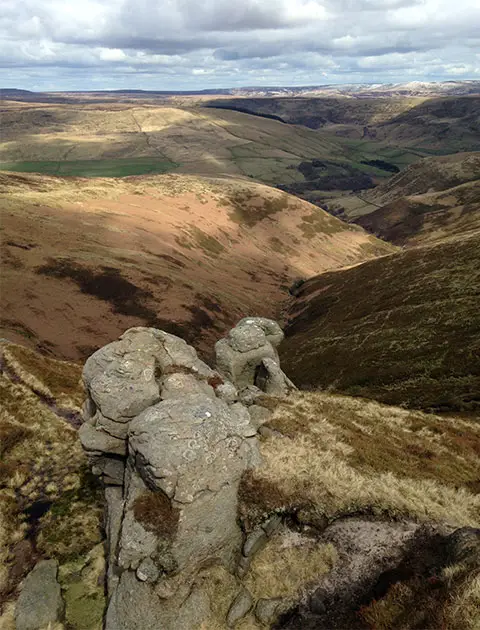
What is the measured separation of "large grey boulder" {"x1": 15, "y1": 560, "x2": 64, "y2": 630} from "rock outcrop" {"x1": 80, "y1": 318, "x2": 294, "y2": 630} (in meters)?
2.47

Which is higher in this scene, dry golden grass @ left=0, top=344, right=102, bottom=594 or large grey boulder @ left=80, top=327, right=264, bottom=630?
large grey boulder @ left=80, top=327, right=264, bottom=630

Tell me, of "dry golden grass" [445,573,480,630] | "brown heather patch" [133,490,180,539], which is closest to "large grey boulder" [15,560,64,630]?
"brown heather patch" [133,490,180,539]

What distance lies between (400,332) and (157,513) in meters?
Result: 55.7

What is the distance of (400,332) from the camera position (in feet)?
210

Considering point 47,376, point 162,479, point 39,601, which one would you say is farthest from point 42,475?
point 47,376

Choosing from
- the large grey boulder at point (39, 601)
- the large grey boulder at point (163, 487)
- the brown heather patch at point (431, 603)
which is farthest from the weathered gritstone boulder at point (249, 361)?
the brown heather patch at point (431, 603)

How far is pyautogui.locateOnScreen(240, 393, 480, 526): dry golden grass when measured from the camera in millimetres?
18906

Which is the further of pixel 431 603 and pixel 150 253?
pixel 150 253

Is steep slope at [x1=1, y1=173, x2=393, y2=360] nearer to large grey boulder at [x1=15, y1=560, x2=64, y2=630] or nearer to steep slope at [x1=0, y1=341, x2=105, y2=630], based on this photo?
steep slope at [x1=0, y1=341, x2=105, y2=630]

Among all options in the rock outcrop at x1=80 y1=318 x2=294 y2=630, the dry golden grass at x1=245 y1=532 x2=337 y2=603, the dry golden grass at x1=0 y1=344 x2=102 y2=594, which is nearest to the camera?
the dry golden grass at x1=245 y1=532 x2=337 y2=603

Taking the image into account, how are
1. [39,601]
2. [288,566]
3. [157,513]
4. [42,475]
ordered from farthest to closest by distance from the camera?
1. [42,475]
2. [157,513]
3. [39,601]
4. [288,566]

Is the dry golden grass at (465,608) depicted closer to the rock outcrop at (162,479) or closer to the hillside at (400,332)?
the rock outcrop at (162,479)

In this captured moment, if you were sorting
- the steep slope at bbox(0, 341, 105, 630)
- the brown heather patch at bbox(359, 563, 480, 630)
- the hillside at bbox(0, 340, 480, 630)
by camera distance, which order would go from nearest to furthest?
the brown heather patch at bbox(359, 563, 480, 630) → the hillside at bbox(0, 340, 480, 630) → the steep slope at bbox(0, 341, 105, 630)

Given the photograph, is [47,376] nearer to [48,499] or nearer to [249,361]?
[48,499]
